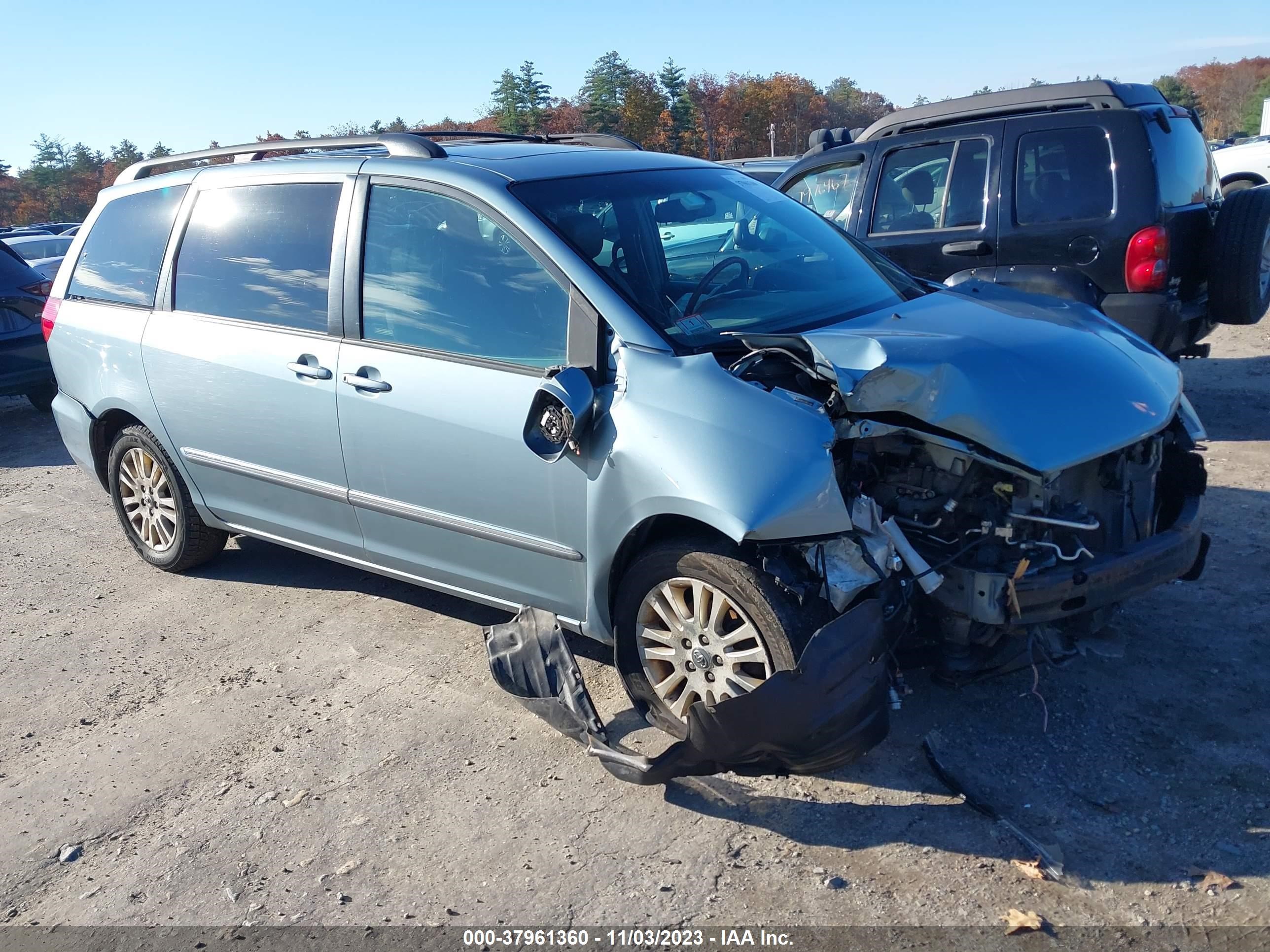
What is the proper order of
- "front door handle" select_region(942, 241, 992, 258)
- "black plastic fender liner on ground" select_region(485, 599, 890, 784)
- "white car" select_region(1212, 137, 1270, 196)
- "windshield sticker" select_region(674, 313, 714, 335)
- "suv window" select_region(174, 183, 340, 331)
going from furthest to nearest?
"white car" select_region(1212, 137, 1270, 196) < "front door handle" select_region(942, 241, 992, 258) < "suv window" select_region(174, 183, 340, 331) < "windshield sticker" select_region(674, 313, 714, 335) < "black plastic fender liner on ground" select_region(485, 599, 890, 784)

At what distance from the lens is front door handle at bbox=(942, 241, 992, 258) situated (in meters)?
6.50

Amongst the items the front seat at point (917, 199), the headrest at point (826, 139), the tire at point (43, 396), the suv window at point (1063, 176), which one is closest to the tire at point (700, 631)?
the suv window at point (1063, 176)

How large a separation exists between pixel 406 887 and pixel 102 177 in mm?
66839

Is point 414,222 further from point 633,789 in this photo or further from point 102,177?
point 102,177

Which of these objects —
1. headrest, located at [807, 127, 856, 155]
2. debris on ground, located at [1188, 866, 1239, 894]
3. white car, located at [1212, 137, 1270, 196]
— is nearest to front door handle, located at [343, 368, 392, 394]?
debris on ground, located at [1188, 866, 1239, 894]

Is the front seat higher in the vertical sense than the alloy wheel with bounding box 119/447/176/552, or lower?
higher

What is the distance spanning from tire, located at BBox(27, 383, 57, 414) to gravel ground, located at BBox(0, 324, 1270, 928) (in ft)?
20.3

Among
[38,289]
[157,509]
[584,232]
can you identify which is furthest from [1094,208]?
[38,289]

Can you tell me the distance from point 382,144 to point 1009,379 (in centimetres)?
269

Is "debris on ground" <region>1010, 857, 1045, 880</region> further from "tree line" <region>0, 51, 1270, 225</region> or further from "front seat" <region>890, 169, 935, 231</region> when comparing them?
"tree line" <region>0, 51, 1270, 225</region>

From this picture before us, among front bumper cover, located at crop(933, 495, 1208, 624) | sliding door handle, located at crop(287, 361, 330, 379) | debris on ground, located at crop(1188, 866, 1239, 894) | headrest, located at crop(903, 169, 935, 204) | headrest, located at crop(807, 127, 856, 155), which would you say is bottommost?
debris on ground, located at crop(1188, 866, 1239, 894)

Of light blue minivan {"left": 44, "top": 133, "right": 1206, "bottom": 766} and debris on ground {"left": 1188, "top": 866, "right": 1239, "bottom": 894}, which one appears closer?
debris on ground {"left": 1188, "top": 866, "right": 1239, "bottom": 894}

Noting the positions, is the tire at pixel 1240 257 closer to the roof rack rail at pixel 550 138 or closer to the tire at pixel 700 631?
the roof rack rail at pixel 550 138

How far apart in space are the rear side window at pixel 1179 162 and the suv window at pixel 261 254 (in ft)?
15.3
